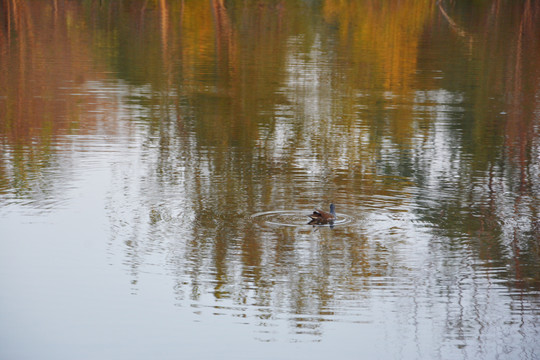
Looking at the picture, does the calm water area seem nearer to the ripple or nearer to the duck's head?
the ripple

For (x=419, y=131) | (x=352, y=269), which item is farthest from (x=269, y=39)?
(x=352, y=269)

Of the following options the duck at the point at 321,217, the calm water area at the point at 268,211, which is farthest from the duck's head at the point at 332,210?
the calm water area at the point at 268,211

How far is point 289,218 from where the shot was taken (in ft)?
44.9

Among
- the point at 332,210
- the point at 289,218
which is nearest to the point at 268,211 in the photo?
the point at 289,218

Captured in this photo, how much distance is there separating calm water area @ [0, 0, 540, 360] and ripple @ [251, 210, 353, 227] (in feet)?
0.20

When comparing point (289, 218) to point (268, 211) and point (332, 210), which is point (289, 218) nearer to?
point (268, 211)

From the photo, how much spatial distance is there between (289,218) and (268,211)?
0.42 m

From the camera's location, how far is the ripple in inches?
529

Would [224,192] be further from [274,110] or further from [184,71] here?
[184,71]

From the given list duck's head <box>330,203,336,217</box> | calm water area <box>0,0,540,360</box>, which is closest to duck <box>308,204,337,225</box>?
duck's head <box>330,203,336,217</box>

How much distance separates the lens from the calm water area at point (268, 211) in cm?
998

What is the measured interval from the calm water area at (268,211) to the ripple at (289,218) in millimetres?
62

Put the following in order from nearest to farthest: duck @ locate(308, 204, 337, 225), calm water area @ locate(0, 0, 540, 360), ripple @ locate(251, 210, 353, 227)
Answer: calm water area @ locate(0, 0, 540, 360) < duck @ locate(308, 204, 337, 225) < ripple @ locate(251, 210, 353, 227)

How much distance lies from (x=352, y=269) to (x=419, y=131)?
1029 centimetres
